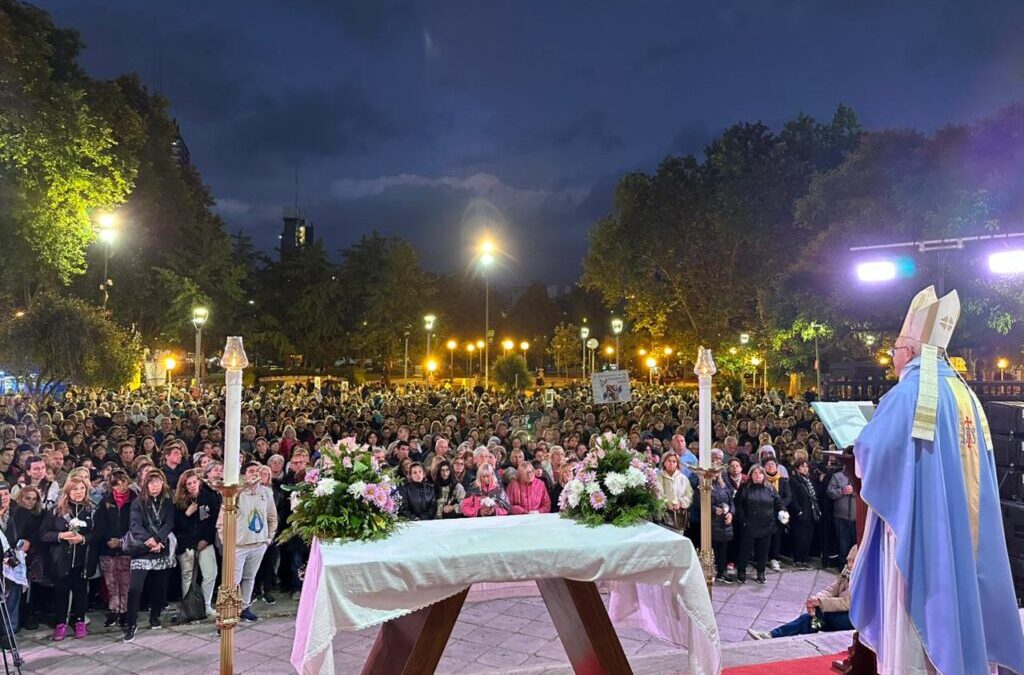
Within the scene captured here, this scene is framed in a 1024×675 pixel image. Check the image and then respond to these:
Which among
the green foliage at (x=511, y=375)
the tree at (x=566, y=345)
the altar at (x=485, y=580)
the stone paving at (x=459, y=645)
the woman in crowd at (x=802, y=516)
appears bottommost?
the stone paving at (x=459, y=645)

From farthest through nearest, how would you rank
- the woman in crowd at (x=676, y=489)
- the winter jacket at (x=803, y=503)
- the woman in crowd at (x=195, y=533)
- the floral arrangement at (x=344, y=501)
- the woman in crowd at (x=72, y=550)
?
the winter jacket at (x=803, y=503) < the woman in crowd at (x=676, y=489) < the woman in crowd at (x=195, y=533) < the woman in crowd at (x=72, y=550) < the floral arrangement at (x=344, y=501)

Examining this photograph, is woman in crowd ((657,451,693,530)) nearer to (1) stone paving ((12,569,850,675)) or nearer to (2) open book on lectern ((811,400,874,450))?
(1) stone paving ((12,569,850,675))

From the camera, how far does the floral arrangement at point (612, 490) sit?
14.2 ft

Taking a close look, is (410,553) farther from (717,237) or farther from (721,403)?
(717,237)

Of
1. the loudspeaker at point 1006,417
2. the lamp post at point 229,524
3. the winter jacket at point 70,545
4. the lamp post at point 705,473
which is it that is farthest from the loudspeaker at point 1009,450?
the winter jacket at point 70,545

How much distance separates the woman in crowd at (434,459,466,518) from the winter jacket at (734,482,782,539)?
Answer: 3.57 metres

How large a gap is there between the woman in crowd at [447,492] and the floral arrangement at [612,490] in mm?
4056

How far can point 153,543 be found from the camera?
22.8ft

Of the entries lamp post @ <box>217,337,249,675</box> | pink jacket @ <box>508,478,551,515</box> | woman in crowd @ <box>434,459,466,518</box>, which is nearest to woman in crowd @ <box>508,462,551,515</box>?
pink jacket @ <box>508,478,551,515</box>

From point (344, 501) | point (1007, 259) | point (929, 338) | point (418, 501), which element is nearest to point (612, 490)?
point (344, 501)

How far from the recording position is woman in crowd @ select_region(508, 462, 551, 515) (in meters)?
8.66

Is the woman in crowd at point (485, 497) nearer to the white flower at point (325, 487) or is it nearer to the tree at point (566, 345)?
the white flower at point (325, 487)

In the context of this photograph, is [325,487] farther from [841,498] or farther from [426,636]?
[841,498]

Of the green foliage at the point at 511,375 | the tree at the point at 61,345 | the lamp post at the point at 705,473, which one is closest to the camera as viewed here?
the lamp post at the point at 705,473
